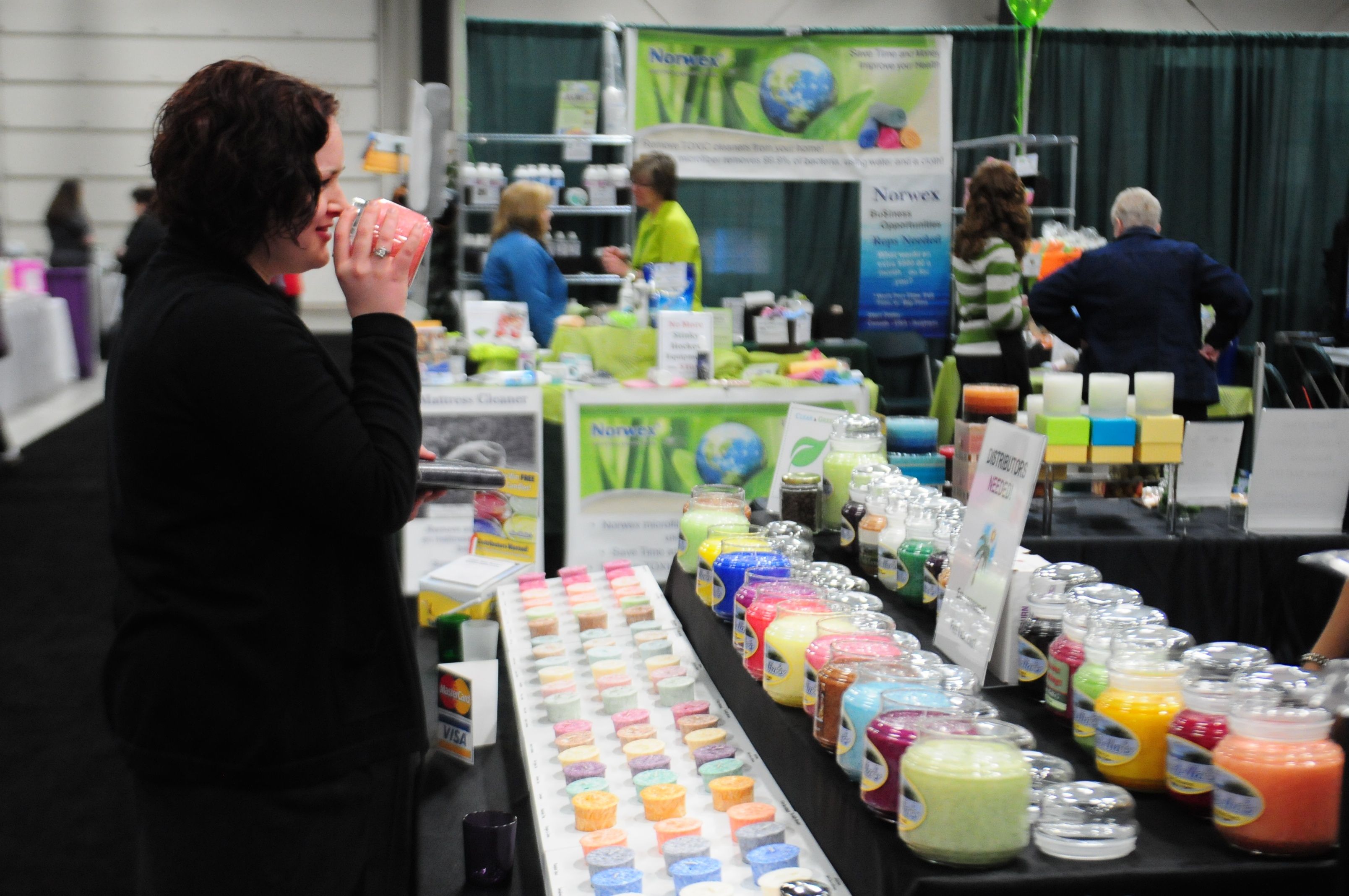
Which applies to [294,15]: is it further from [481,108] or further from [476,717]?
[476,717]

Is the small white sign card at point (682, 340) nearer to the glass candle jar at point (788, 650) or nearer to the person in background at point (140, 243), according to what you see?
the glass candle jar at point (788, 650)

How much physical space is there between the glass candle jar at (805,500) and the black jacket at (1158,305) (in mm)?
2189

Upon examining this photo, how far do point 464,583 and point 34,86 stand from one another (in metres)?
12.1

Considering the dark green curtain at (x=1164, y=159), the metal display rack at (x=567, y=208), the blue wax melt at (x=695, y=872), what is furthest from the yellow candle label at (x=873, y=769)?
the dark green curtain at (x=1164, y=159)

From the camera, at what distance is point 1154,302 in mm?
4191

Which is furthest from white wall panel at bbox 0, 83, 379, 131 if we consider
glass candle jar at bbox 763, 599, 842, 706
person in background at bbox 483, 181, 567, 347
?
glass candle jar at bbox 763, 599, 842, 706

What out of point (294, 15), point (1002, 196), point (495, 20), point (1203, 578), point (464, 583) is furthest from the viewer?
point (294, 15)

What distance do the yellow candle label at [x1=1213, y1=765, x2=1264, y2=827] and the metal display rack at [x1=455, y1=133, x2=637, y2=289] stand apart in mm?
6173

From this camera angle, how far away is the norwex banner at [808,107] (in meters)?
7.08

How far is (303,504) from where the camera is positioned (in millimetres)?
1182

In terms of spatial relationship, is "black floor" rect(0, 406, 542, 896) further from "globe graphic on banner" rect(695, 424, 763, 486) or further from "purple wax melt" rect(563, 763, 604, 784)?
"globe graphic on banner" rect(695, 424, 763, 486)

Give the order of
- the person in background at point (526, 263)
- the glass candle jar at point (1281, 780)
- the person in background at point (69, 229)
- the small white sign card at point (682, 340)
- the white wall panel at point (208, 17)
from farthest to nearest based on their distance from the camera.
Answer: the white wall panel at point (208, 17), the person in background at point (69, 229), the person in background at point (526, 263), the small white sign card at point (682, 340), the glass candle jar at point (1281, 780)

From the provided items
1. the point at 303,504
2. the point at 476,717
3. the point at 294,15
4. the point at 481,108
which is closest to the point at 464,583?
the point at 476,717

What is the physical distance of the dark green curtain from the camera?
7793 mm
